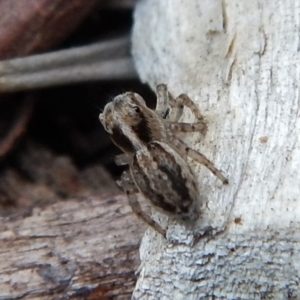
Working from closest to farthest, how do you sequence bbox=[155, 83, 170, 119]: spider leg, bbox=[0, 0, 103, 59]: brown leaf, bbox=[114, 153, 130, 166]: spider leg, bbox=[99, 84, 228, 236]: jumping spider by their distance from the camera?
bbox=[99, 84, 228, 236]: jumping spider < bbox=[155, 83, 170, 119]: spider leg < bbox=[114, 153, 130, 166]: spider leg < bbox=[0, 0, 103, 59]: brown leaf

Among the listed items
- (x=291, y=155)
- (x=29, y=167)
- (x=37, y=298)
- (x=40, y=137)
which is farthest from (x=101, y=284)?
(x=40, y=137)

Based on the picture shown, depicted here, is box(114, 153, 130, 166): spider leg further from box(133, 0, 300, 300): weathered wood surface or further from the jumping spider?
box(133, 0, 300, 300): weathered wood surface

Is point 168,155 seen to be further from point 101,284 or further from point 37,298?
Answer: point 37,298

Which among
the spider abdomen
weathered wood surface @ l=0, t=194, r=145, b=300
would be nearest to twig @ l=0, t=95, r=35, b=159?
weathered wood surface @ l=0, t=194, r=145, b=300

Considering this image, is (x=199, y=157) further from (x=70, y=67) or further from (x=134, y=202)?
(x=70, y=67)

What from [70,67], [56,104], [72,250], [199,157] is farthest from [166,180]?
[56,104]

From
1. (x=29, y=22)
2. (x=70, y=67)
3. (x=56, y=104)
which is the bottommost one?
(x=56, y=104)
